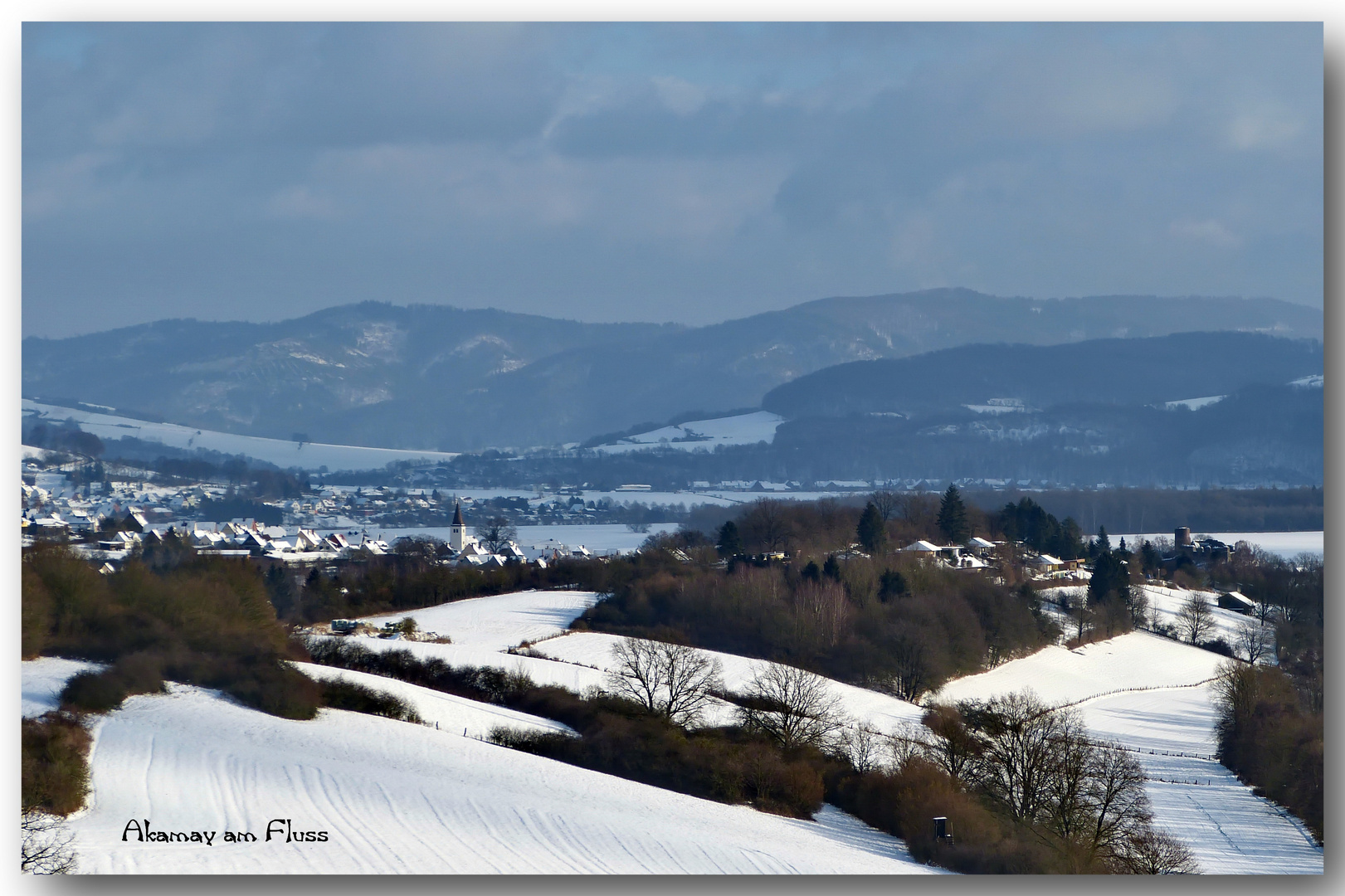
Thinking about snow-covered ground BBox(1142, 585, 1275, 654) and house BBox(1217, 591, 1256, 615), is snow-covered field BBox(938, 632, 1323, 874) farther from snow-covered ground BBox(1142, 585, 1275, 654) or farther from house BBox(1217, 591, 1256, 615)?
house BBox(1217, 591, 1256, 615)

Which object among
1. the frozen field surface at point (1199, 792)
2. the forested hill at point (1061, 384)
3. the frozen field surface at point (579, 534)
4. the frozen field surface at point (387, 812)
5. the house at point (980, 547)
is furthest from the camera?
the forested hill at point (1061, 384)

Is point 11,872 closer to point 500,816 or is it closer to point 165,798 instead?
point 165,798

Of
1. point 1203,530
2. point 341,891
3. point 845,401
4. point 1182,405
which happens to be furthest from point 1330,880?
point 845,401

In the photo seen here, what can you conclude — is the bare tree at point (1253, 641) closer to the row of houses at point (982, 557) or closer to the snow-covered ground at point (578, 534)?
the row of houses at point (982, 557)

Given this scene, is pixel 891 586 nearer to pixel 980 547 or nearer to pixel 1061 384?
pixel 980 547

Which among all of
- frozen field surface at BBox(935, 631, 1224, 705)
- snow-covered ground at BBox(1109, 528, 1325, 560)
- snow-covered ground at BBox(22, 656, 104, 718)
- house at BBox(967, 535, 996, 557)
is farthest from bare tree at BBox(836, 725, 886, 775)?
house at BBox(967, 535, 996, 557)

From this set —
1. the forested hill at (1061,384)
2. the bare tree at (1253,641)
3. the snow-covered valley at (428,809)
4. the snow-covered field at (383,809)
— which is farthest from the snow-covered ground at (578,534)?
the forested hill at (1061,384)
